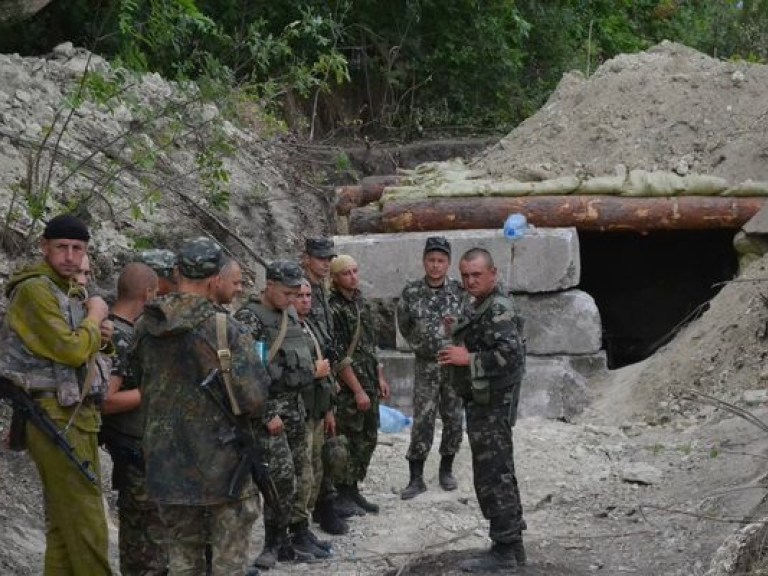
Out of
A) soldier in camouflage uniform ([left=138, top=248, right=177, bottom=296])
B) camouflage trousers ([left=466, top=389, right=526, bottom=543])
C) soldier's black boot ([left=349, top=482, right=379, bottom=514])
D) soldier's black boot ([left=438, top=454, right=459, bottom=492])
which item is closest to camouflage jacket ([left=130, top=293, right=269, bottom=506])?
soldier in camouflage uniform ([left=138, top=248, right=177, bottom=296])

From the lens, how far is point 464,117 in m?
19.1

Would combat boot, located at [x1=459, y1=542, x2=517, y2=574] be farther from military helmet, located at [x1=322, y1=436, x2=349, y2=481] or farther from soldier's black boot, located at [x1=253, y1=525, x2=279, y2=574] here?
military helmet, located at [x1=322, y1=436, x2=349, y2=481]

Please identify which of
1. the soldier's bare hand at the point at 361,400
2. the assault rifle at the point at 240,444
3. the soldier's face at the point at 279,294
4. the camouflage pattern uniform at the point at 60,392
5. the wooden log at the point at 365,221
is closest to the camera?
the assault rifle at the point at 240,444

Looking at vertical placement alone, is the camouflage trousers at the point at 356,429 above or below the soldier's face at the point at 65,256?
below

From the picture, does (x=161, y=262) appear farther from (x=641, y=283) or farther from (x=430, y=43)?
(x=430, y=43)

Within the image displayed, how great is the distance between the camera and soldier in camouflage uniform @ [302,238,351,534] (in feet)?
27.3

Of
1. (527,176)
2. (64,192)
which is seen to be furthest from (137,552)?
(527,176)

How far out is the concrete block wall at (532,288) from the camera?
39.3 ft

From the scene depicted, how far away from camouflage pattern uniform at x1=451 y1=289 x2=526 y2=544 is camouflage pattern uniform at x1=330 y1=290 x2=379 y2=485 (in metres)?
1.51

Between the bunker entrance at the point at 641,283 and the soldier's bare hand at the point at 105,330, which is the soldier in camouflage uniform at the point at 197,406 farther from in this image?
the bunker entrance at the point at 641,283

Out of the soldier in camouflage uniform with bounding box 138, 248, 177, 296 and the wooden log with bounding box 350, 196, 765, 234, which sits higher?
the wooden log with bounding box 350, 196, 765, 234

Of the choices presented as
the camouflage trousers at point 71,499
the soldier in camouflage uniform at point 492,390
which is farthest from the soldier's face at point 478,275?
the camouflage trousers at point 71,499

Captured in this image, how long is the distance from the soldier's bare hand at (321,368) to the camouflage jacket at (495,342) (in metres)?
0.87

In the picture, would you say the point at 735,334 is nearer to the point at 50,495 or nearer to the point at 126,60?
the point at 126,60
